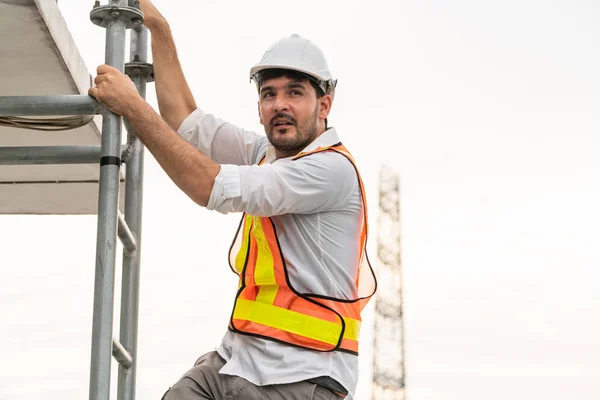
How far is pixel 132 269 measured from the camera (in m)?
4.68

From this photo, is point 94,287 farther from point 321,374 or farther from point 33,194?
point 33,194

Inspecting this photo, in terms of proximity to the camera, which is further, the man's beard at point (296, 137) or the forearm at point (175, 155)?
the man's beard at point (296, 137)

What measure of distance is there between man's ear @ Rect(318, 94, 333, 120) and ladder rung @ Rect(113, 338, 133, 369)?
4.50 feet

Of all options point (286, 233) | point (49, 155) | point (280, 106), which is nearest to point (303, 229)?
point (286, 233)

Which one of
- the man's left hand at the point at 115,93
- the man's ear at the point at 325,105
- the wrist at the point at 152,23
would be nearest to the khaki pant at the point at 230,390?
the man's left hand at the point at 115,93

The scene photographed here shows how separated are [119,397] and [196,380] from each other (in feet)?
2.42

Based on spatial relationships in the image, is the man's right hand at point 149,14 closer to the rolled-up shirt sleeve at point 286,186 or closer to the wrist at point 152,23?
the wrist at point 152,23

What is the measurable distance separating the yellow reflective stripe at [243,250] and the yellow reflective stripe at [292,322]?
254 mm

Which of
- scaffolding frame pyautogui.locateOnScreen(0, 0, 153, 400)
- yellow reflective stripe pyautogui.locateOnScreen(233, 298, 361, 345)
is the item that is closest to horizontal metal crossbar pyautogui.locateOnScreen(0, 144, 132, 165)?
scaffolding frame pyautogui.locateOnScreen(0, 0, 153, 400)

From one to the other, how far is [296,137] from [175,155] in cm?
69

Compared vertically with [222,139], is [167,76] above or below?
above

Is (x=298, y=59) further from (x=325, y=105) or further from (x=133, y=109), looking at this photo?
(x=133, y=109)

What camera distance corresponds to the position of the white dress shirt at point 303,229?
13.1 feet

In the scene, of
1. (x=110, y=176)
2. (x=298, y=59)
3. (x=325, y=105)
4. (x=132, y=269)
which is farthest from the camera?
(x=132, y=269)
